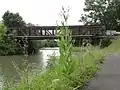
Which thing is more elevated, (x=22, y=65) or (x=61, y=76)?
(x=61, y=76)

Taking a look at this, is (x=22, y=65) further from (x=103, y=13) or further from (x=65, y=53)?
(x=103, y=13)

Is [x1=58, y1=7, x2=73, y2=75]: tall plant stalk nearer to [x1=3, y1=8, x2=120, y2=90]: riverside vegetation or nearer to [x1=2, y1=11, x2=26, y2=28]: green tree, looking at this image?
[x1=3, y1=8, x2=120, y2=90]: riverside vegetation

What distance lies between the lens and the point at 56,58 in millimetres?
10398

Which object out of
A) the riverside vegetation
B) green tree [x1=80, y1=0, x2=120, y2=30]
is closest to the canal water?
the riverside vegetation

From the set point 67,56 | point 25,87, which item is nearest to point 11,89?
point 25,87

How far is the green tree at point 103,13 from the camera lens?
66250 millimetres

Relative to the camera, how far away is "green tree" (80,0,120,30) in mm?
66250

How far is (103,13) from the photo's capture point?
222 ft

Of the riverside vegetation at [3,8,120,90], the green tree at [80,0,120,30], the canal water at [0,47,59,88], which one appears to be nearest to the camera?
the riverside vegetation at [3,8,120,90]

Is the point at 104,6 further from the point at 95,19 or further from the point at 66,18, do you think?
the point at 66,18

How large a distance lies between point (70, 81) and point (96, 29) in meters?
50.0

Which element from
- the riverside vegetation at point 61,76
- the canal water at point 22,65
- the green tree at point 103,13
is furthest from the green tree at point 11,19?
the riverside vegetation at point 61,76

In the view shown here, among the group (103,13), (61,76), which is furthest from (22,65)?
(103,13)

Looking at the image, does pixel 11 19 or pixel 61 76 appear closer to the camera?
pixel 61 76
